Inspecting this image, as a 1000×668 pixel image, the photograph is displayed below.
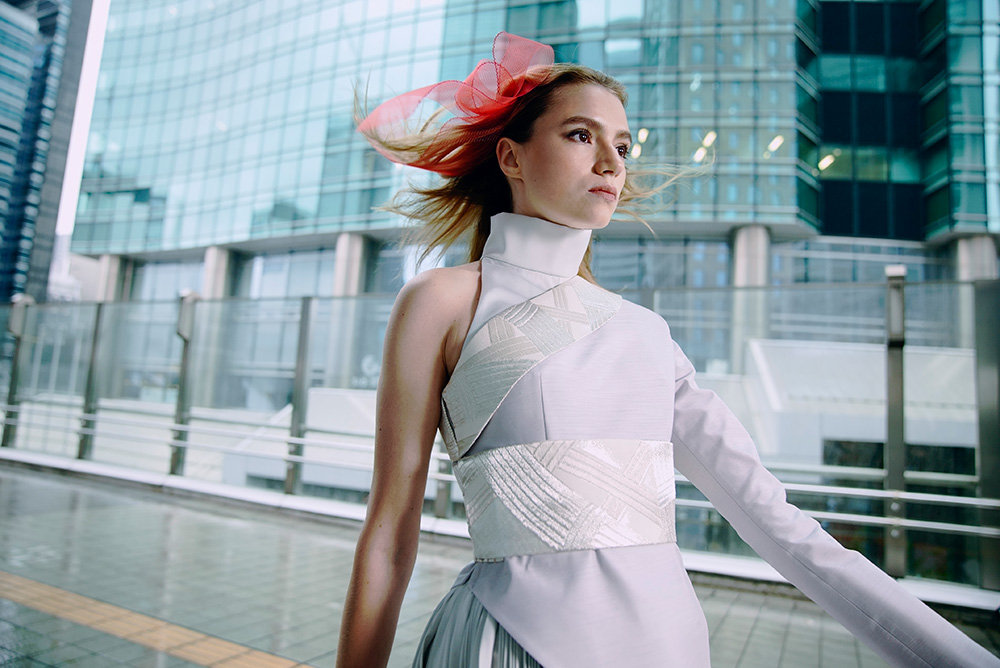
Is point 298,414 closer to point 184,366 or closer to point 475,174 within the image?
point 184,366

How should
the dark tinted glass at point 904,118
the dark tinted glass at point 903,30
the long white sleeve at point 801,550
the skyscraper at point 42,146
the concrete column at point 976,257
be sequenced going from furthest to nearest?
the dark tinted glass at point 903,30 < the dark tinted glass at point 904,118 < the concrete column at point 976,257 < the skyscraper at point 42,146 < the long white sleeve at point 801,550

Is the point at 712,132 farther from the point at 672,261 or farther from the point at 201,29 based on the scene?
the point at 201,29

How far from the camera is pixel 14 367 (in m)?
8.81

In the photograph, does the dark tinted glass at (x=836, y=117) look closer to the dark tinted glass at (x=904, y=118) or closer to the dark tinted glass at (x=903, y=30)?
the dark tinted glass at (x=904, y=118)

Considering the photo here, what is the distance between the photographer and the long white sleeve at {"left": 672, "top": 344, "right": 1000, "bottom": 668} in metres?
0.61

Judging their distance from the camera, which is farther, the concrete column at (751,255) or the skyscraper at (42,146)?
the concrete column at (751,255)

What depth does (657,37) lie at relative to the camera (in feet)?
53.8

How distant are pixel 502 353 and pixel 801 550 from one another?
16.0 inches

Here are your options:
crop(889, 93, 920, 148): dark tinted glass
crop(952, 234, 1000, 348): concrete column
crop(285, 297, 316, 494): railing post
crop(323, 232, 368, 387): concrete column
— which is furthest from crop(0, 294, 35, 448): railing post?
crop(889, 93, 920, 148): dark tinted glass

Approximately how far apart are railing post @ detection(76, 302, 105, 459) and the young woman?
851 cm

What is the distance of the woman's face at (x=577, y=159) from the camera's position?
34.1 inches

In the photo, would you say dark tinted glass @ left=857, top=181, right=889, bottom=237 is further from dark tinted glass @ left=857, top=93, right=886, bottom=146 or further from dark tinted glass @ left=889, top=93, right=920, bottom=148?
dark tinted glass @ left=889, top=93, right=920, bottom=148

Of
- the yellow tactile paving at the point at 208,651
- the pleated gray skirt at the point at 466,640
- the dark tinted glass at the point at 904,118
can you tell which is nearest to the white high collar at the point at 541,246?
the pleated gray skirt at the point at 466,640

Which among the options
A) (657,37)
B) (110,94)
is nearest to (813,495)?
(657,37)
